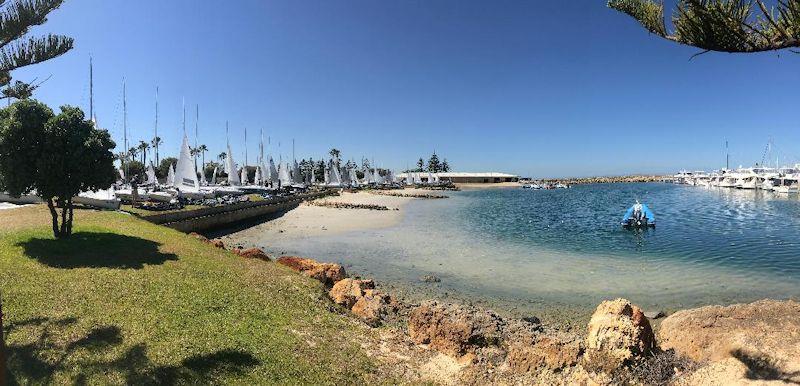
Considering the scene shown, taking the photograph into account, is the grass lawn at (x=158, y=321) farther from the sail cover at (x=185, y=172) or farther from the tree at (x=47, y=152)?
the sail cover at (x=185, y=172)

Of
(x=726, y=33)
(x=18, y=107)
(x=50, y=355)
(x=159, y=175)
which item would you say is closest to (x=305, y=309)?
(x=50, y=355)

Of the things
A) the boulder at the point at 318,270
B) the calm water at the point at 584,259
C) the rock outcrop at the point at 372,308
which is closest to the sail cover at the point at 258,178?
the calm water at the point at 584,259

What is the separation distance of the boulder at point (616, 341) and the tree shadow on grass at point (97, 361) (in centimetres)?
774

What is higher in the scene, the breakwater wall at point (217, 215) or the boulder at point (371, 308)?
the breakwater wall at point (217, 215)

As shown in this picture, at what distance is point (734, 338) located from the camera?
1026cm

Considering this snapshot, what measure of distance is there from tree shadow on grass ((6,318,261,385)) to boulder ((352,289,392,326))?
512 centimetres

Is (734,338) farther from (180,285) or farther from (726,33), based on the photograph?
(180,285)

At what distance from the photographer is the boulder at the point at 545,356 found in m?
9.95

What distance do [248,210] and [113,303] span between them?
41.9 metres

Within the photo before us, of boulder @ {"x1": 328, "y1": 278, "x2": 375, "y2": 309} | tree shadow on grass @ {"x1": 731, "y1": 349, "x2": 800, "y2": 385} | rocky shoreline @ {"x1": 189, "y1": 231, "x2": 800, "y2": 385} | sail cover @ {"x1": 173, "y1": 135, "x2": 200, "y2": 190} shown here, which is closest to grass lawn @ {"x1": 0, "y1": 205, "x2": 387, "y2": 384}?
boulder @ {"x1": 328, "y1": 278, "x2": 375, "y2": 309}

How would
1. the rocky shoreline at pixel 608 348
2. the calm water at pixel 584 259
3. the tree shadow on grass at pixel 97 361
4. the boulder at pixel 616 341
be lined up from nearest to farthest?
the tree shadow on grass at pixel 97 361, the rocky shoreline at pixel 608 348, the boulder at pixel 616 341, the calm water at pixel 584 259

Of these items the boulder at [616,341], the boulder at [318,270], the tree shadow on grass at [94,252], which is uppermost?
the tree shadow on grass at [94,252]

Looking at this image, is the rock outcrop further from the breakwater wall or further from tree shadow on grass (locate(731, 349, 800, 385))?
the breakwater wall

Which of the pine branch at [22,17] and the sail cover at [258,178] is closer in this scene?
the pine branch at [22,17]
